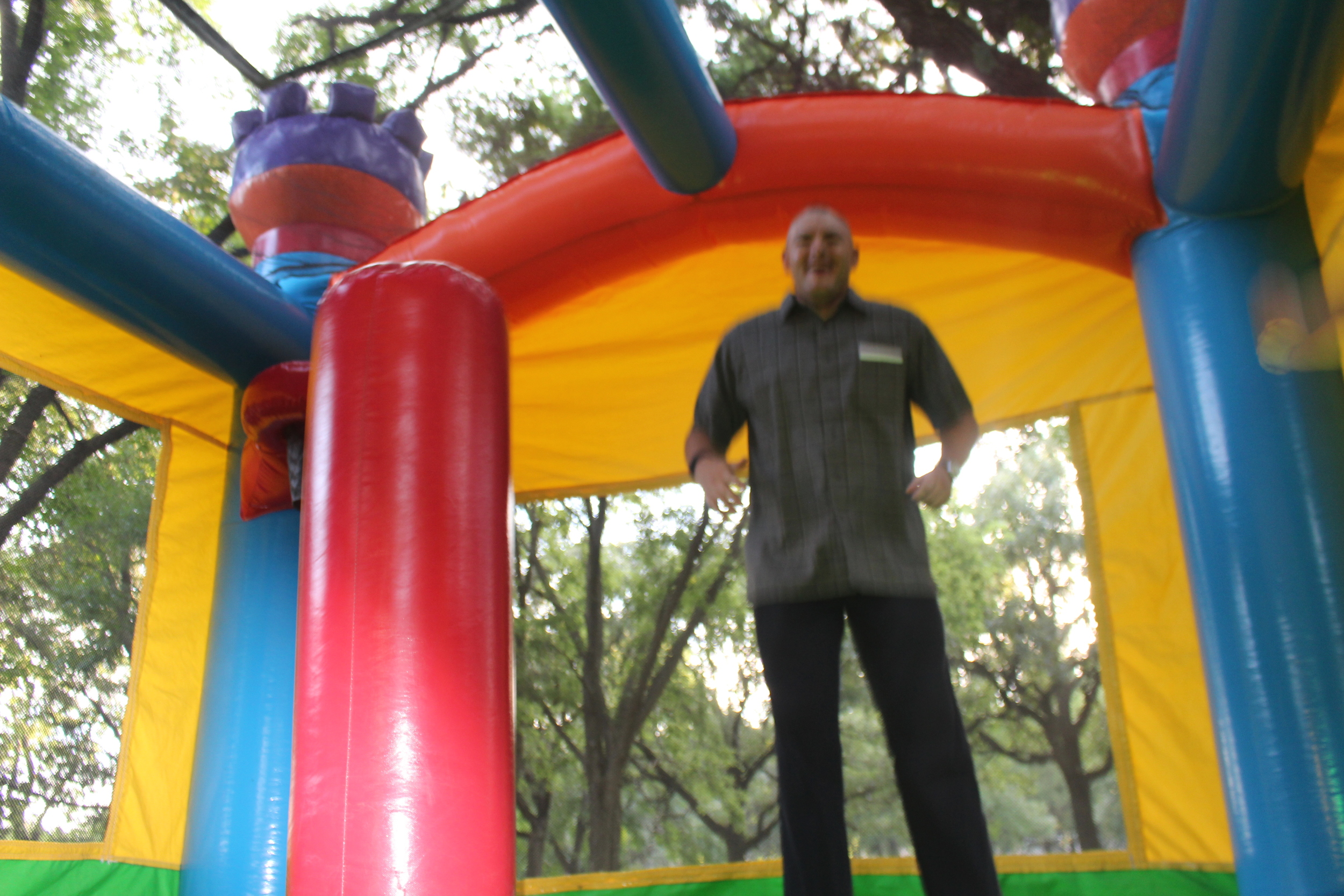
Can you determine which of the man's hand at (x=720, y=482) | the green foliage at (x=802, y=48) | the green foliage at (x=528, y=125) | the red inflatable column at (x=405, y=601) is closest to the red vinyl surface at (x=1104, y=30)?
the man's hand at (x=720, y=482)

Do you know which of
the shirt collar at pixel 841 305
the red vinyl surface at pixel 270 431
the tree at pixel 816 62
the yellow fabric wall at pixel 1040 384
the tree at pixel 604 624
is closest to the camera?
the shirt collar at pixel 841 305

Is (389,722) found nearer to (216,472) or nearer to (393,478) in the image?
(393,478)

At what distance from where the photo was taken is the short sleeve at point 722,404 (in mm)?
1688

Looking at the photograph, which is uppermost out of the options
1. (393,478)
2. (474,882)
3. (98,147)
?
(98,147)

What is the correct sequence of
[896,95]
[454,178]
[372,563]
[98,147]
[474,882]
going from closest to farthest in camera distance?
1. [474,882]
2. [372,563]
3. [896,95]
4. [98,147]
5. [454,178]

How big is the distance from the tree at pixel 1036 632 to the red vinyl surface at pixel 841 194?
16.1 ft

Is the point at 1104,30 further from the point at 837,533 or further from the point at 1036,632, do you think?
the point at 1036,632

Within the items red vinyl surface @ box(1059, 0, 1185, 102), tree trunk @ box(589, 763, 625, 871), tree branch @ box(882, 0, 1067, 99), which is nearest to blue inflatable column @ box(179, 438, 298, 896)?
red vinyl surface @ box(1059, 0, 1185, 102)

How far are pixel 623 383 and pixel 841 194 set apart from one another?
3.47 ft

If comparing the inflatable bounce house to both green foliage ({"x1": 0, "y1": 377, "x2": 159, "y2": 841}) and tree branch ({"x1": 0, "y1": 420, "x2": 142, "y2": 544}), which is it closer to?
green foliage ({"x1": 0, "y1": 377, "x2": 159, "y2": 841})

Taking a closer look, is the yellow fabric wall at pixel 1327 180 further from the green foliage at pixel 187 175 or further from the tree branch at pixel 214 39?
the green foliage at pixel 187 175

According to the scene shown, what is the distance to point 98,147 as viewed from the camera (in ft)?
15.2

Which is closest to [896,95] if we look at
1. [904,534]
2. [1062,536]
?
[904,534]

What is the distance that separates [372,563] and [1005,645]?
6925 mm
